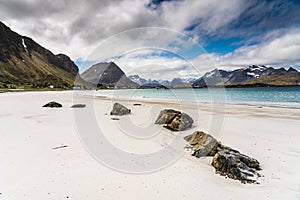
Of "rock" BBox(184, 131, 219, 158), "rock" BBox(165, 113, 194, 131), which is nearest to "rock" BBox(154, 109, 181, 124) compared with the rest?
"rock" BBox(165, 113, 194, 131)

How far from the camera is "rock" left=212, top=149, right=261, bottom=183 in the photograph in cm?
622

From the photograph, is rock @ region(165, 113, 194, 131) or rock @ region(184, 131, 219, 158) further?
rock @ region(165, 113, 194, 131)

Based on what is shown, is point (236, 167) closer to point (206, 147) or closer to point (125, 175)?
point (206, 147)

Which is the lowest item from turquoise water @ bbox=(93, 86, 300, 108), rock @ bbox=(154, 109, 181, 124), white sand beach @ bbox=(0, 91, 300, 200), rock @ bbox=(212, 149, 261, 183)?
white sand beach @ bbox=(0, 91, 300, 200)

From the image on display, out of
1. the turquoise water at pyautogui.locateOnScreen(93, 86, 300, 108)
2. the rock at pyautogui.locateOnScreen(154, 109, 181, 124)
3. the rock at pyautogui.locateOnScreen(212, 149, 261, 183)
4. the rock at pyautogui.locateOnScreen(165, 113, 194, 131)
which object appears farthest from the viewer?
the turquoise water at pyautogui.locateOnScreen(93, 86, 300, 108)

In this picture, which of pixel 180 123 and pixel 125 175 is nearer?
pixel 125 175

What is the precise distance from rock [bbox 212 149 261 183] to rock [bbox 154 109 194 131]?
5987mm

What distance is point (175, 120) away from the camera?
13.5 metres

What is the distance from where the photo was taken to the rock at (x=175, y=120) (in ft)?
Result: 43.2

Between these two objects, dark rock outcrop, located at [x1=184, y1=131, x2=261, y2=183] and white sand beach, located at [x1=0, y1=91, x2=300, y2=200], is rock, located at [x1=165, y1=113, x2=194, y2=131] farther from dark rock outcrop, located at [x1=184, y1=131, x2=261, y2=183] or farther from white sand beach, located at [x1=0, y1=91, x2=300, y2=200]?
dark rock outcrop, located at [x1=184, y1=131, x2=261, y2=183]

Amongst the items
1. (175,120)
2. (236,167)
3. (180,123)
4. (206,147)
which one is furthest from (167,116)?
(236,167)

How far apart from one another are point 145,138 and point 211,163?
4.78 metres

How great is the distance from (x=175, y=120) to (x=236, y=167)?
716cm

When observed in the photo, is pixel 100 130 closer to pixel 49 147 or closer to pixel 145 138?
pixel 145 138
